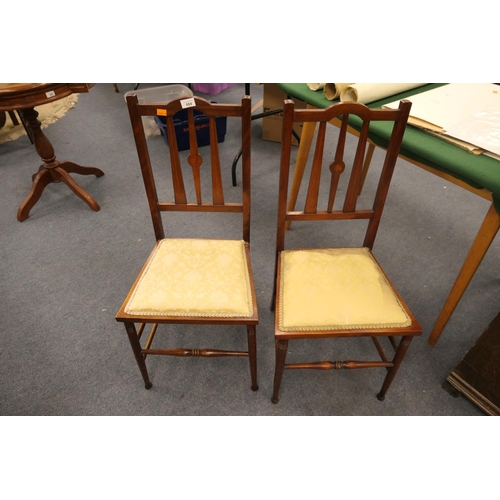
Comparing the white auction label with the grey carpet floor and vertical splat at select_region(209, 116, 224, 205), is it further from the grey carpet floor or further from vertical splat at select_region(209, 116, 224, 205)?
the grey carpet floor

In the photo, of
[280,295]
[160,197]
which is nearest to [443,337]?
[280,295]

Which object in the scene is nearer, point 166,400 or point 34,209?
point 166,400

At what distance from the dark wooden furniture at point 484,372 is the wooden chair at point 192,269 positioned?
2.44 ft

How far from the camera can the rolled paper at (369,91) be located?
4.03 feet

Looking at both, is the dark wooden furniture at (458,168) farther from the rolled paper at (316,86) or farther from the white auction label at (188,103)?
the white auction label at (188,103)

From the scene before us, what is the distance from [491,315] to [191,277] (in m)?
1.35

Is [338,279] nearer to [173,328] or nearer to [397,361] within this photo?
[397,361]

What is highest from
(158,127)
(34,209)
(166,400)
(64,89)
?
(64,89)

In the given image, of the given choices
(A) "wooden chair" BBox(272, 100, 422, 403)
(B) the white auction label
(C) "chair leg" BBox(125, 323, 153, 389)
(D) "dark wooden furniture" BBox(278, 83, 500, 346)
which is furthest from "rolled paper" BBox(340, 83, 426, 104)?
(C) "chair leg" BBox(125, 323, 153, 389)

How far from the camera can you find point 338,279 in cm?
110

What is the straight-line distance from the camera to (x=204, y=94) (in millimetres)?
3525

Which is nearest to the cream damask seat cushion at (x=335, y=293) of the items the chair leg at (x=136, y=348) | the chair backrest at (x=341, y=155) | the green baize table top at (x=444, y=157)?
the chair backrest at (x=341, y=155)

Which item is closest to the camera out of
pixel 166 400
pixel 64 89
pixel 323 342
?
pixel 166 400

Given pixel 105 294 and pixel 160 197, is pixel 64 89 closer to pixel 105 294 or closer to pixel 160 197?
pixel 160 197
